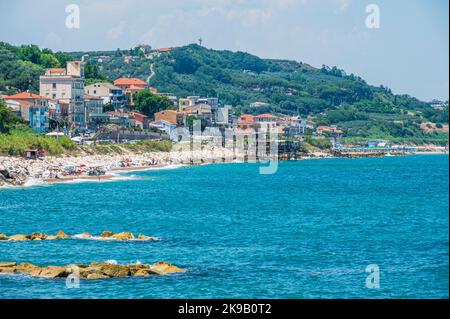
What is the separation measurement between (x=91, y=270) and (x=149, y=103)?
10281cm

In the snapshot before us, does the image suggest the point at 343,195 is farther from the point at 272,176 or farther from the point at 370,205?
the point at 272,176

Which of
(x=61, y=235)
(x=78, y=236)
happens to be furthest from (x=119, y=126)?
(x=61, y=235)

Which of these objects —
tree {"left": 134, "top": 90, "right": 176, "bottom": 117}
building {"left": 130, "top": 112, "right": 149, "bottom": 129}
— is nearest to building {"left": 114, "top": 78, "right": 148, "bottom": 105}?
tree {"left": 134, "top": 90, "right": 176, "bottom": 117}

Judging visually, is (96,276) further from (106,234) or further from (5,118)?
(5,118)

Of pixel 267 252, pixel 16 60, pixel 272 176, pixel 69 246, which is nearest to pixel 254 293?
pixel 267 252

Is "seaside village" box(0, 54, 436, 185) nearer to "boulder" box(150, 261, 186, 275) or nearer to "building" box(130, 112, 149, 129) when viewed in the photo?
"building" box(130, 112, 149, 129)

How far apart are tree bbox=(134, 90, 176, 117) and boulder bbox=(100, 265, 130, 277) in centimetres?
10212

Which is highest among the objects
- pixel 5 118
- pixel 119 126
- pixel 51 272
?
pixel 5 118

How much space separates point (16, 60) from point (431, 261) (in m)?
103

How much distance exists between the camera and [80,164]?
84562 millimetres

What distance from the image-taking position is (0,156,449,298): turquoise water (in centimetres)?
2984

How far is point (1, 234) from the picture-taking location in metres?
39.8

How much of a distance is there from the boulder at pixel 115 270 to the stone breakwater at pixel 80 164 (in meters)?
37.1

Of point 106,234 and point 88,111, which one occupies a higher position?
point 88,111
